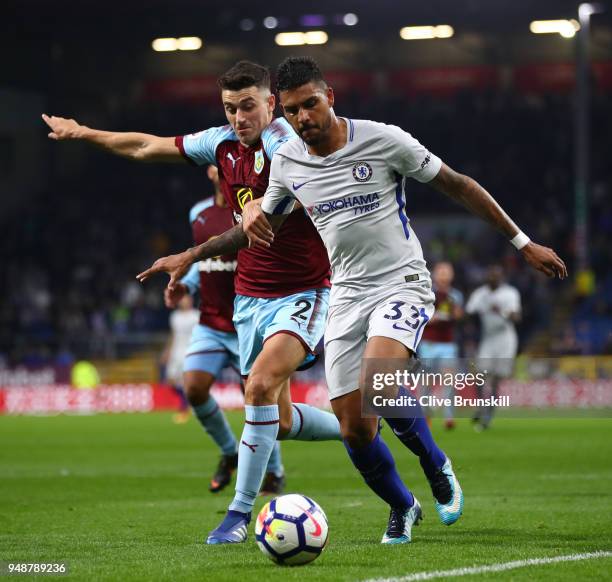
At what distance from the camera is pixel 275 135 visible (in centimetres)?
700

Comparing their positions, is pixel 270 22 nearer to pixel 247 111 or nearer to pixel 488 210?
pixel 247 111

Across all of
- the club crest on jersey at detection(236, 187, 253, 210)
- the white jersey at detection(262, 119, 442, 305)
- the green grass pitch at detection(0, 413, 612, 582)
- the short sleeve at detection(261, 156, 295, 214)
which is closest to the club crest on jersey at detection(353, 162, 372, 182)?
the white jersey at detection(262, 119, 442, 305)

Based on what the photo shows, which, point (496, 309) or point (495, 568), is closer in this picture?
point (495, 568)

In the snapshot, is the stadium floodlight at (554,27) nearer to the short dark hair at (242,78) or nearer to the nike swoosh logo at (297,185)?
the short dark hair at (242,78)

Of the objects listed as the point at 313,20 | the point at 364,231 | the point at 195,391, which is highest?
the point at 313,20

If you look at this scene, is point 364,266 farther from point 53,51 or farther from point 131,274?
point 53,51

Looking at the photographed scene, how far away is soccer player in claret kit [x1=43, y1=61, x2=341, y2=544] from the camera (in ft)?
21.9

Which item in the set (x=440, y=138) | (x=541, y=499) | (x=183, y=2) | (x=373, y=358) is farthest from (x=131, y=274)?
(x=373, y=358)

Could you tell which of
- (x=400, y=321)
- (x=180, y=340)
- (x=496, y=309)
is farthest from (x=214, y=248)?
(x=180, y=340)

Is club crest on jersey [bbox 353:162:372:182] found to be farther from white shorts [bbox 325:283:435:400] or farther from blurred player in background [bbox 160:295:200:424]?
blurred player in background [bbox 160:295:200:424]

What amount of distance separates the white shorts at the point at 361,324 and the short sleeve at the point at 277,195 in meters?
0.62

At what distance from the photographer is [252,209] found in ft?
21.4

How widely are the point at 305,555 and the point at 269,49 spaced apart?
34.8m

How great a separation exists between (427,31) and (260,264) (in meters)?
28.3
